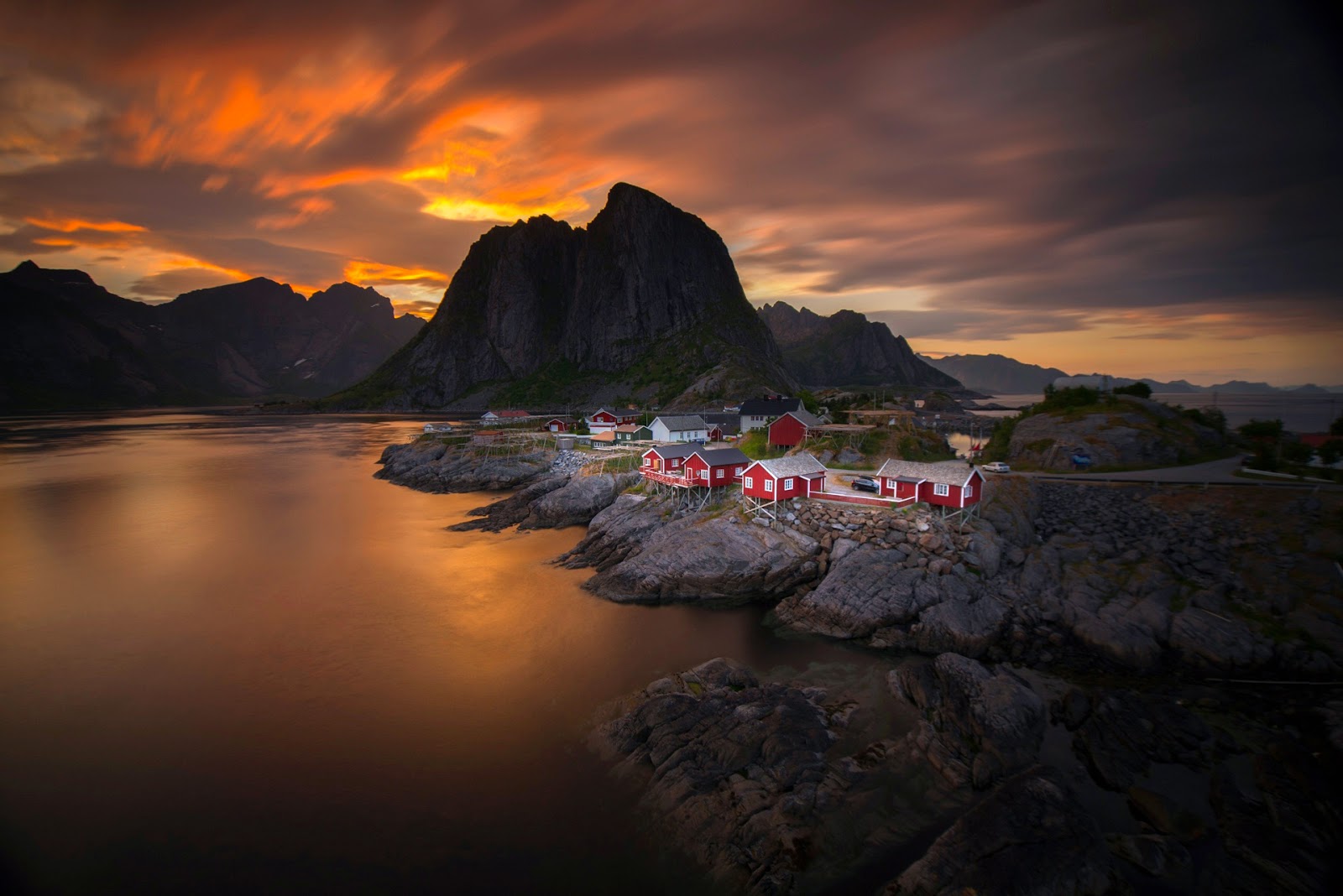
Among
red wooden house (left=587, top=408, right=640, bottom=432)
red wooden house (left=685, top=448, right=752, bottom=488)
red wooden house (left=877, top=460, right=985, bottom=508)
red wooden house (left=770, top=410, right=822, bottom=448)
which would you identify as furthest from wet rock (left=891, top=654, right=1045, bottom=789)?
red wooden house (left=587, top=408, right=640, bottom=432)

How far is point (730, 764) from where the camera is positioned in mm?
15602

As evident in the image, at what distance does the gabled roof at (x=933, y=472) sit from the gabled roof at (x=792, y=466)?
4216 mm

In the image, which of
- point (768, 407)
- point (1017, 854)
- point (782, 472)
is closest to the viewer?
point (1017, 854)

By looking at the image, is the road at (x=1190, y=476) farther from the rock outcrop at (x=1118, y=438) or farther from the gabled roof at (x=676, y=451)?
the gabled roof at (x=676, y=451)

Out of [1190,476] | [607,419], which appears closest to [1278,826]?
[1190,476]

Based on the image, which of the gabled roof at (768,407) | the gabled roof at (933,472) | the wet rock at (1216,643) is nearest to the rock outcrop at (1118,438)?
the gabled roof at (933,472)

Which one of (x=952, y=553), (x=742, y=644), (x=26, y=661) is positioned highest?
(x=952, y=553)

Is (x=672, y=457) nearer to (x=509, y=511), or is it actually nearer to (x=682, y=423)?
(x=509, y=511)

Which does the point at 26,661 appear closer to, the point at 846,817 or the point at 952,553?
the point at 846,817

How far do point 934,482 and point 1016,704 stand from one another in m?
15.0

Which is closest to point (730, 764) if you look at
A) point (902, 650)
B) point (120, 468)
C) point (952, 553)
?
point (902, 650)

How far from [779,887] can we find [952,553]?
20.1m

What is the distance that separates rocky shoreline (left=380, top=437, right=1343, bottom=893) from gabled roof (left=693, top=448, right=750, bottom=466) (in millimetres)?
5759

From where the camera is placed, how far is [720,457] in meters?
39.7
